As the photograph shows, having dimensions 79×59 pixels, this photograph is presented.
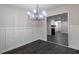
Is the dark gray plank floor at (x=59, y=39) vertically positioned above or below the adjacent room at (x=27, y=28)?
below

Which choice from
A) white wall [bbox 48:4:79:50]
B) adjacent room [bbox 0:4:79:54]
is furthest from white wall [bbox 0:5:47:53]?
white wall [bbox 48:4:79:50]

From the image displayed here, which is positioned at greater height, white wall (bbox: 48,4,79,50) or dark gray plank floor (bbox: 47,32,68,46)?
white wall (bbox: 48,4,79,50)

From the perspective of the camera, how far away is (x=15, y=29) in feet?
9.39

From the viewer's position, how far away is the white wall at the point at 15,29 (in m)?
2.36

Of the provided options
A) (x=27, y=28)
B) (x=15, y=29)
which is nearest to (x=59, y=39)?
(x=27, y=28)

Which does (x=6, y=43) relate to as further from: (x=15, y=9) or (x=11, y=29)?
(x=15, y=9)

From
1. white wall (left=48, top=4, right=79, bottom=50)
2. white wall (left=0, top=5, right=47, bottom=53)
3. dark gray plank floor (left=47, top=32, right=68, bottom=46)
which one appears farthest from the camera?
dark gray plank floor (left=47, top=32, right=68, bottom=46)

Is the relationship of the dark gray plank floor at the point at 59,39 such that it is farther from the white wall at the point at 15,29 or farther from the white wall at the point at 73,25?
the white wall at the point at 15,29

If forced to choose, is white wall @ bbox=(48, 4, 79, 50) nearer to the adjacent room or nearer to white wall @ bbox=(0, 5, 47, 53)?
the adjacent room

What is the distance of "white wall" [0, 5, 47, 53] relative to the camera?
7.75 feet

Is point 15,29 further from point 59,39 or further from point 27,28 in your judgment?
point 59,39

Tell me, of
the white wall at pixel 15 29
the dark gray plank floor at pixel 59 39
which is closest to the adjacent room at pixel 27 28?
the white wall at pixel 15 29
